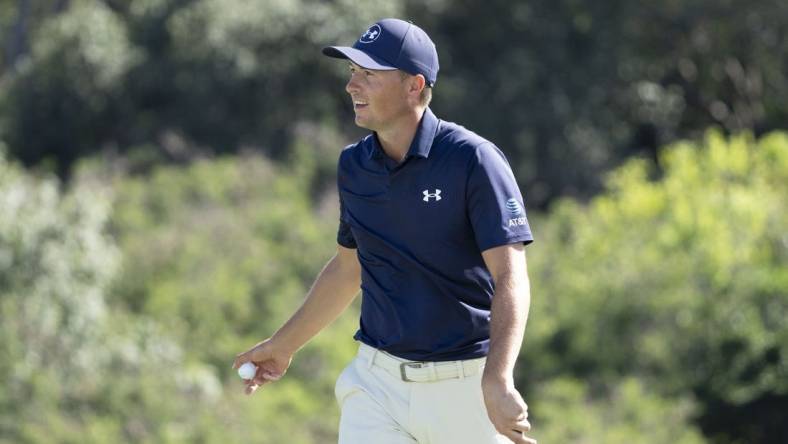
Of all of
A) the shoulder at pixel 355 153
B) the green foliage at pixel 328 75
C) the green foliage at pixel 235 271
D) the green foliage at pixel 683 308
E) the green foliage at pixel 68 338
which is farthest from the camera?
the green foliage at pixel 328 75

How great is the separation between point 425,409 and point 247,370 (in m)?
0.73

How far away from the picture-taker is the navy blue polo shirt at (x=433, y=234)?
425 cm

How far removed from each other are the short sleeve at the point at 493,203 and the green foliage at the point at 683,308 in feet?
27.7

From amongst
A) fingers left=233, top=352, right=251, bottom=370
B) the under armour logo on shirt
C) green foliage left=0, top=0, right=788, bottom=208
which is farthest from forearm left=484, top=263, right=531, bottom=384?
green foliage left=0, top=0, right=788, bottom=208

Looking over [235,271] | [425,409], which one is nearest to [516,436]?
[425,409]

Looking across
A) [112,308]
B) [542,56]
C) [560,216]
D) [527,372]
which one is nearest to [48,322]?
[112,308]

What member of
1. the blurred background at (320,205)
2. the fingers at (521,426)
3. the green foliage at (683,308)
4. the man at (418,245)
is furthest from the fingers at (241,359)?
the green foliage at (683,308)

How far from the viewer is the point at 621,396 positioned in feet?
39.2

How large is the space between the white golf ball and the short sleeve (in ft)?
3.32

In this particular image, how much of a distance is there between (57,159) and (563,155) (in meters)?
7.35

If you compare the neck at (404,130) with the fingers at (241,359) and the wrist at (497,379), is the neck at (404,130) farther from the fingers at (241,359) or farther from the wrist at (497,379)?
the fingers at (241,359)

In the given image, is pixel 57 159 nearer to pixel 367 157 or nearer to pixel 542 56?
pixel 542 56

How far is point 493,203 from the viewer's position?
4176mm

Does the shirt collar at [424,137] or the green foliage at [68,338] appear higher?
the shirt collar at [424,137]
